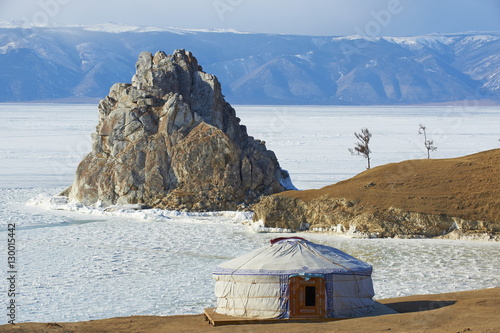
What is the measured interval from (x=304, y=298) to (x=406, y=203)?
13.7 metres

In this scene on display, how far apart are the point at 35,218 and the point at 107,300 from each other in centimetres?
1517

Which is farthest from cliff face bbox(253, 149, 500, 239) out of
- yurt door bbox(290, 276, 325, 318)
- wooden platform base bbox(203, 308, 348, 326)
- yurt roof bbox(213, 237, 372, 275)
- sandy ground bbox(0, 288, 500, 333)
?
wooden platform base bbox(203, 308, 348, 326)

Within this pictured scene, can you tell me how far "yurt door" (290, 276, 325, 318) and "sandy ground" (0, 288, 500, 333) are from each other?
764mm

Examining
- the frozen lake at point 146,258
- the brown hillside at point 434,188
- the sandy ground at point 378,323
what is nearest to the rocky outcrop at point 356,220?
the brown hillside at point 434,188

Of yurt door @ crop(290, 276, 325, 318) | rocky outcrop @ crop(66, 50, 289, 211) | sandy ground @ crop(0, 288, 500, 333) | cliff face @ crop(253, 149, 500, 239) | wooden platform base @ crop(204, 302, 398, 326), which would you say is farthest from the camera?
rocky outcrop @ crop(66, 50, 289, 211)

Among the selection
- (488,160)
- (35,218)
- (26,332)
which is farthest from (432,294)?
(35,218)

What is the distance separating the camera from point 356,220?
28297 mm

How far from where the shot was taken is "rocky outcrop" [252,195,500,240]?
89.5ft

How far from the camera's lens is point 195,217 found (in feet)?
107

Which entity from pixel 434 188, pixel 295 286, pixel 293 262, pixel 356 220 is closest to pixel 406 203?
pixel 434 188

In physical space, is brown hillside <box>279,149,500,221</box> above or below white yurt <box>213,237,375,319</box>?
above

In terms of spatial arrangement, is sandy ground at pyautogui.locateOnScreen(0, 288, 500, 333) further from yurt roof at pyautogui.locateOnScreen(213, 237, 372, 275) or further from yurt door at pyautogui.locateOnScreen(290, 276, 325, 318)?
yurt roof at pyautogui.locateOnScreen(213, 237, 372, 275)

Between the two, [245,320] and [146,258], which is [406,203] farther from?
[245,320]

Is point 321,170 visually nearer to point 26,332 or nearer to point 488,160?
point 488,160
